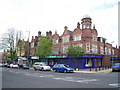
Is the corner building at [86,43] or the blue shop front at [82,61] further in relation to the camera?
the corner building at [86,43]

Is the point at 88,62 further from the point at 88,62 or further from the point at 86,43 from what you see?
the point at 86,43

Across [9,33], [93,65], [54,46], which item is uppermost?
[9,33]

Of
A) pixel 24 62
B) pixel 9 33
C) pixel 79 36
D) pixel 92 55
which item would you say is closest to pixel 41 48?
pixel 24 62

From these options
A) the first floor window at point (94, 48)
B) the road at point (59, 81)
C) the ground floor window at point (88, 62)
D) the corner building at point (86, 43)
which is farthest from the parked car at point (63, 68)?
the first floor window at point (94, 48)

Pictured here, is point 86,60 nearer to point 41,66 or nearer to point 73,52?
point 73,52

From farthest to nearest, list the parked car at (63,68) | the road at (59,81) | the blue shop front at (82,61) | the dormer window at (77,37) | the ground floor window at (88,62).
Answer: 1. the dormer window at (77,37)
2. the ground floor window at (88,62)
3. the blue shop front at (82,61)
4. the parked car at (63,68)
5. the road at (59,81)

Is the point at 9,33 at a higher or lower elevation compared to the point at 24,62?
higher

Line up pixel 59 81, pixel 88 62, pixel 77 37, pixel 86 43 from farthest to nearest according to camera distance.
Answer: pixel 77 37
pixel 88 62
pixel 86 43
pixel 59 81

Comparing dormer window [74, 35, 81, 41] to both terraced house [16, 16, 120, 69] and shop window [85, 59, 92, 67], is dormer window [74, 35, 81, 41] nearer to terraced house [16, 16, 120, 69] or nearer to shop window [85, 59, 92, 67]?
terraced house [16, 16, 120, 69]

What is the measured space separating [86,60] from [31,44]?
28147 millimetres

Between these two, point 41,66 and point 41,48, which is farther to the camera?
point 41,48

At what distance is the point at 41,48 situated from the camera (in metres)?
36.5

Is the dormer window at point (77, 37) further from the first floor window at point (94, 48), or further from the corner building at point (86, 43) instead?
the first floor window at point (94, 48)

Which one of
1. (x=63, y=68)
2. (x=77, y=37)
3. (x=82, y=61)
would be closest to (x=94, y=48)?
(x=77, y=37)
